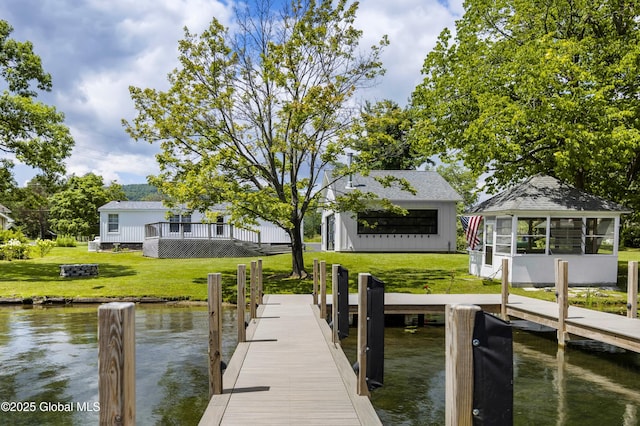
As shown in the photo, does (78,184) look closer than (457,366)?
No

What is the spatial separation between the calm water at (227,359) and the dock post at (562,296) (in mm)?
405

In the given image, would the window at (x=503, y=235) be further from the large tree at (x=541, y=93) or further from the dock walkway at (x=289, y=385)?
the dock walkway at (x=289, y=385)

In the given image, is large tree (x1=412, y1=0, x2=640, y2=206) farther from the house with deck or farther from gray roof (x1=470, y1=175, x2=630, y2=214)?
the house with deck

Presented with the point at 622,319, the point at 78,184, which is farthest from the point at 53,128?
the point at 78,184

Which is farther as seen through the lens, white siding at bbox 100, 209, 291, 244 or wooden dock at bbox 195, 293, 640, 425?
white siding at bbox 100, 209, 291, 244

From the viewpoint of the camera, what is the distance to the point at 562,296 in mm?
11852

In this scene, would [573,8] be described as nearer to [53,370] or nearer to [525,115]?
[525,115]

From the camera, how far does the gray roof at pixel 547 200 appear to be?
18.5 meters

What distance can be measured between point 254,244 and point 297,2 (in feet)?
54.2

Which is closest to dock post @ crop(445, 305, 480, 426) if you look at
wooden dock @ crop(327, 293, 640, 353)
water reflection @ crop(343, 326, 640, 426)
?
water reflection @ crop(343, 326, 640, 426)

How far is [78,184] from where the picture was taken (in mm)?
56281

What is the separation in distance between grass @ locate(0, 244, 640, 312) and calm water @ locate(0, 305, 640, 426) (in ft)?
13.7

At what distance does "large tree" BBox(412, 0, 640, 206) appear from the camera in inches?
709

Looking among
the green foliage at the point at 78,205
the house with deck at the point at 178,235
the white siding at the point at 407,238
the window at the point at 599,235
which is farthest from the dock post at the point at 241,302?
the green foliage at the point at 78,205
